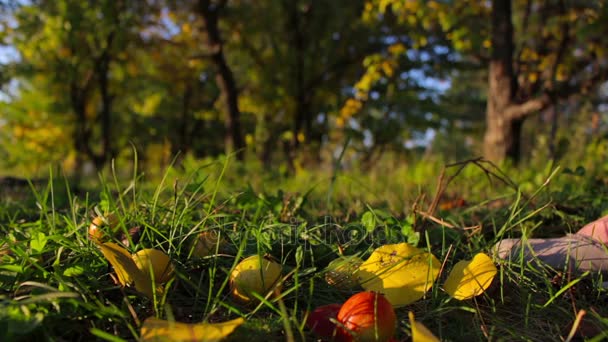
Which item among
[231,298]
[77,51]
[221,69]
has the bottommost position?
[231,298]

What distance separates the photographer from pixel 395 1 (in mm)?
5281

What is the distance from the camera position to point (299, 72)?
10.7 metres

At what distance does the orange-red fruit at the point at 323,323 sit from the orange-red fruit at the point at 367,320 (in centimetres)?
2

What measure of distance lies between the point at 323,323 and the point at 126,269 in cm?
41

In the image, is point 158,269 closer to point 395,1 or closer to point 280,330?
point 280,330

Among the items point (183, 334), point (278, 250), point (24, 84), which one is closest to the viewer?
point (183, 334)

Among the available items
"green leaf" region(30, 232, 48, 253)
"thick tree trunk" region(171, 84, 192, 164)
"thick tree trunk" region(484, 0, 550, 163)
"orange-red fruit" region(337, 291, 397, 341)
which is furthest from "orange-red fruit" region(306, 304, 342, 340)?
"thick tree trunk" region(171, 84, 192, 164)

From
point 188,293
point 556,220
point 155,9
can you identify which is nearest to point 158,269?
point 188,293

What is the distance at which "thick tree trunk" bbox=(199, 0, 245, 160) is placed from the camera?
8.86 meters

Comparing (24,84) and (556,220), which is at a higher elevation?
(24,84)

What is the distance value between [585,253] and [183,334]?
1.11 metres

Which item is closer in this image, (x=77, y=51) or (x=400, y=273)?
(x=400, y=273)

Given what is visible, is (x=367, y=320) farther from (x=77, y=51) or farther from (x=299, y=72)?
(x=77, y=51)

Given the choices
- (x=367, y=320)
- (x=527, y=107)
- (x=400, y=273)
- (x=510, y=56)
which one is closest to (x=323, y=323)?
(x=367, y=320)
